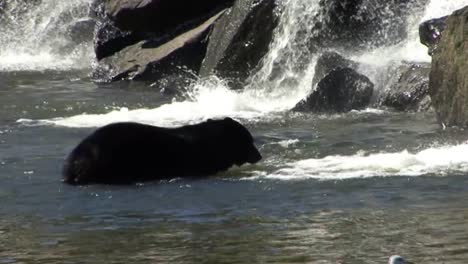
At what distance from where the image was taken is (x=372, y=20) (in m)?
22.7

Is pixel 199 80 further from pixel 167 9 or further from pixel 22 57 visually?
pixel 22 57

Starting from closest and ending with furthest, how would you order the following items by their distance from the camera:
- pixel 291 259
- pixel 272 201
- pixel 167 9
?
pixel 291 259 → pixel 272 201 → pixel 167 9

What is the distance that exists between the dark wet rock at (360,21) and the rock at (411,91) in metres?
2.35

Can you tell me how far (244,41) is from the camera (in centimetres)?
2320

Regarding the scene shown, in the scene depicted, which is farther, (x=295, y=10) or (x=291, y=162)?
(x=295, y=10)

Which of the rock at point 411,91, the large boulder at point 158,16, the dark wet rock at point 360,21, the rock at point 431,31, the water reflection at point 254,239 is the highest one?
the large boulder at point 158,16

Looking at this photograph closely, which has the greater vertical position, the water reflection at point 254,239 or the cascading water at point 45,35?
the cascading water at point 45,35

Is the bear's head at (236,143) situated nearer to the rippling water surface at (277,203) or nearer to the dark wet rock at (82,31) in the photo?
the rippling water surface at (277,203)

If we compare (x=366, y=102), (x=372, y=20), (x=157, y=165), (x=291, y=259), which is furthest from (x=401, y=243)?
(x=372, y=20)

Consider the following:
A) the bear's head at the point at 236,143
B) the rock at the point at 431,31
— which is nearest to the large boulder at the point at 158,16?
the rock at the point at 431,31

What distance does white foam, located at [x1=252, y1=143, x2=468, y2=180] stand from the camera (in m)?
13.9

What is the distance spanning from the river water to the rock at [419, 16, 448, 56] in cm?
74

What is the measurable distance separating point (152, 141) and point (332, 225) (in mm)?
3653

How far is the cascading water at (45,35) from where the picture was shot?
1159 inches
